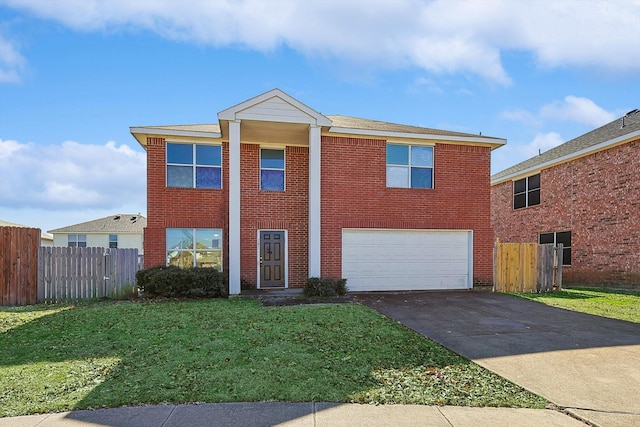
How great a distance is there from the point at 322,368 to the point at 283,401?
1.09m

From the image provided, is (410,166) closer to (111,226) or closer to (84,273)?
(84,273)

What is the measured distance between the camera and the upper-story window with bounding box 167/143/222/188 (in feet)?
44.2

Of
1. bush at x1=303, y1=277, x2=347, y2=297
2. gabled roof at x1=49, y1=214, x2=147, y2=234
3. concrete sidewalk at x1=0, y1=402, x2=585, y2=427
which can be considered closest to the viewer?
concrete sidewalk at x1=0, y1=402, x2=585, y2=427

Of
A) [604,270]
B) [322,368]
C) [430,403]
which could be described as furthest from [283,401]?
[604,270]

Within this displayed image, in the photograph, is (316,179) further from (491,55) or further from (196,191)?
(491,55)

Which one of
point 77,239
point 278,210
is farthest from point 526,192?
point 77,239

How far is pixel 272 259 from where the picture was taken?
1400 cm

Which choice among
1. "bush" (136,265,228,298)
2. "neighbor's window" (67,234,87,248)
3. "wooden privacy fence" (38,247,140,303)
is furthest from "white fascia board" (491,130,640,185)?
"neighbor's window" (67,234,87,248)

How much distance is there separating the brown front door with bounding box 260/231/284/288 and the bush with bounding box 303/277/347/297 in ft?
7.11

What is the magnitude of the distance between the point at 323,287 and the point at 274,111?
225 inches

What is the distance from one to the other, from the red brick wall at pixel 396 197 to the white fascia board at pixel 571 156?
5506mm

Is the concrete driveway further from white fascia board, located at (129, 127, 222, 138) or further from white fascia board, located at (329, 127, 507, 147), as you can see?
white fascia board, located at (129, 127, 222, 138)

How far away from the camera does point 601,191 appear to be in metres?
16.3

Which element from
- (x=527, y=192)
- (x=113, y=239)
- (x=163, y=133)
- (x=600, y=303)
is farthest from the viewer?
(x=113, y=239)
